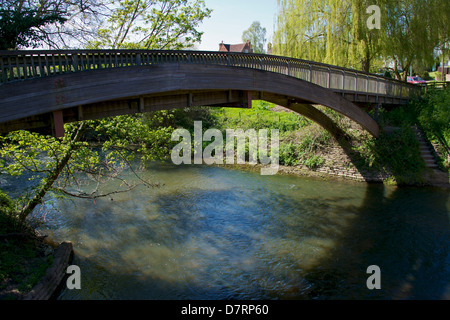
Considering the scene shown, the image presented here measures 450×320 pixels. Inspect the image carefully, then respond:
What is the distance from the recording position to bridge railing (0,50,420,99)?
7.61 metres

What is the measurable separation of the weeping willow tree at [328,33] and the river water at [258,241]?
315 inches

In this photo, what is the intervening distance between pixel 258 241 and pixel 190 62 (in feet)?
19.5

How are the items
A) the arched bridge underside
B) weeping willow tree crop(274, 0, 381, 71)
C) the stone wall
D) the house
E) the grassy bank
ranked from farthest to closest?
the house < weeping willow tree crop(274, 0, 381, 71) < the stone wall < the grassy bank < the arched bridge underside

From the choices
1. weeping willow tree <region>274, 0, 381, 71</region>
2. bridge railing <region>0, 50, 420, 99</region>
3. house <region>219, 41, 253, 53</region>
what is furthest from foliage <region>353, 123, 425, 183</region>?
house <region>219, 41, 253, 53</region>

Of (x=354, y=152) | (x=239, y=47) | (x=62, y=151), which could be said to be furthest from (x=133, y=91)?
(x=239, y=47)

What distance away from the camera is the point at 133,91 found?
30.8 feet

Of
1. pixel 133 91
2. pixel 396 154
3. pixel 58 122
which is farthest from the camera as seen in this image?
pixel 396 154

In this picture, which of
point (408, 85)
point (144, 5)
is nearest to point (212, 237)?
point (144, 5)

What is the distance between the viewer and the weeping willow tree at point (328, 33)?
67.8 feet

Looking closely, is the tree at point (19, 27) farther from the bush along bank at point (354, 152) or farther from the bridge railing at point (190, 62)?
the bush along bank at point (354, 152)

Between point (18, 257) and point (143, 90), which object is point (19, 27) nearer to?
point (143, 90)

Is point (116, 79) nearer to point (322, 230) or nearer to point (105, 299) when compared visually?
point (105, 299)

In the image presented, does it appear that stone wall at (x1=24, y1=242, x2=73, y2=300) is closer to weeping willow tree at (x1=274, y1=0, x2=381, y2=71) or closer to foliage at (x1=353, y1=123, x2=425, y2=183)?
foliage at (x1=353, y1=123, x2=425, y2=183)
